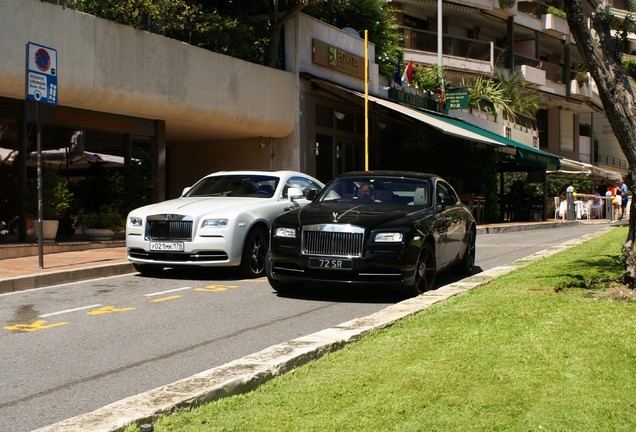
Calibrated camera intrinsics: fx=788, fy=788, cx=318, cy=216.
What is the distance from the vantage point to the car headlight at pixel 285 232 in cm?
944

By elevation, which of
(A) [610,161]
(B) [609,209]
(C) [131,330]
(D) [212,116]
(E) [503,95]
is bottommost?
(C) [131,330]

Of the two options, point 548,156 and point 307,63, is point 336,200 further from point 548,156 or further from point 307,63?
point 548,156

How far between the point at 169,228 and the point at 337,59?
1443 centimetres

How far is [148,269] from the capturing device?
12.4 m

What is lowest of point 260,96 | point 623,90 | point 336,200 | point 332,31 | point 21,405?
point 21,405

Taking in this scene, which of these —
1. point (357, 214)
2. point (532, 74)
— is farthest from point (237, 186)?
point (532, 74)

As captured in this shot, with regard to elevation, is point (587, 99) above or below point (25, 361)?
above

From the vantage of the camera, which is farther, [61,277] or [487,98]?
[487,98]

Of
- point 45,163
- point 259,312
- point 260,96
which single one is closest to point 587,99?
point 260,96

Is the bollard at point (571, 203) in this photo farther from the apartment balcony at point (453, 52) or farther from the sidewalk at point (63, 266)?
the sidewalk at point (63, 266)

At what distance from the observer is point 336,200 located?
1061 centimetres

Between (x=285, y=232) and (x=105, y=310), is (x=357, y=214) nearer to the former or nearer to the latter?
(x=285, y=232)

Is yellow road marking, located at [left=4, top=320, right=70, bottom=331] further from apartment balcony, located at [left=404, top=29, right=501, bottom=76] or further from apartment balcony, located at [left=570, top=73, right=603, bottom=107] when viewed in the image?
apartment balcony, located at [left=570, top=73, right=603, bottom=107]

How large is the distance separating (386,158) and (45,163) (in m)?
15.8
